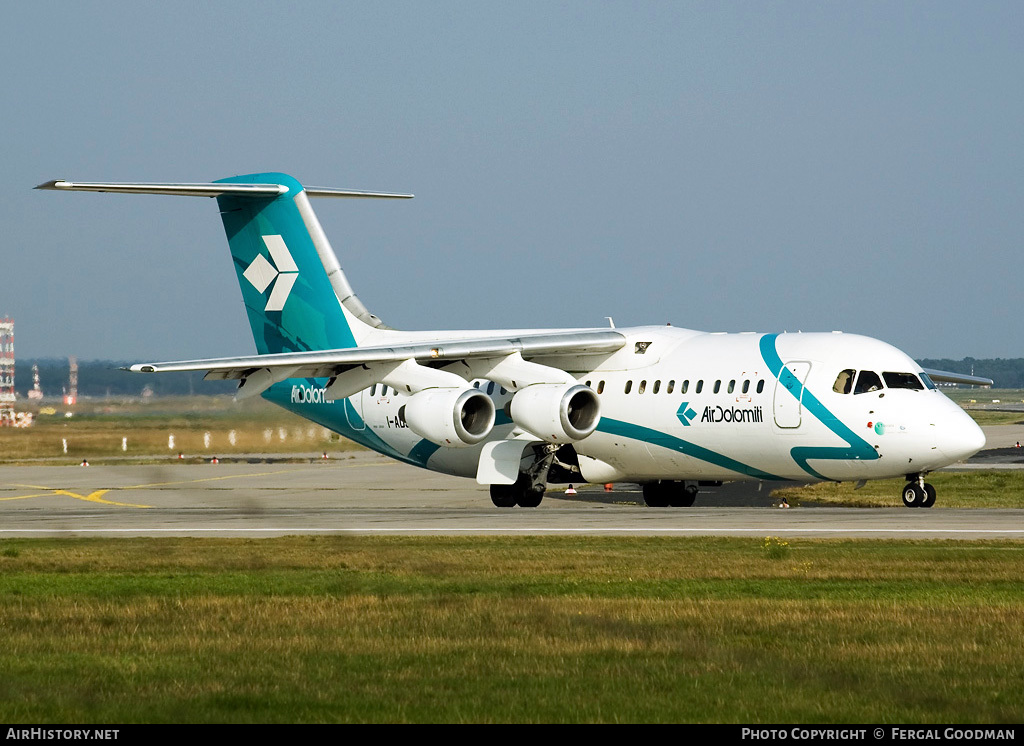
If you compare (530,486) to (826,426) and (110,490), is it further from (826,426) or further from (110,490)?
(110,490)

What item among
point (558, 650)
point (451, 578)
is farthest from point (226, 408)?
point (558, 650)

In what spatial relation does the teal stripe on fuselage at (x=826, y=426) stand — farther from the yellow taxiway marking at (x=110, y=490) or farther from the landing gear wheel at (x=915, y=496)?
the yellow taxiway marking at (x=110, y=490)

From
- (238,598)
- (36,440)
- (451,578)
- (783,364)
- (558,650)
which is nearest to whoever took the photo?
(558,650)

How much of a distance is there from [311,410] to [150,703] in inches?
1003

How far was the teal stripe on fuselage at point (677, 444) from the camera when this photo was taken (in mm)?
28625

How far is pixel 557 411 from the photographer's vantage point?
28.7m

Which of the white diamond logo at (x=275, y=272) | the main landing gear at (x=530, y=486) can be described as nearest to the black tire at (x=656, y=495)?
the main landing gear at (x=530, y=486)

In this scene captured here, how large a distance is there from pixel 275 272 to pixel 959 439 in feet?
53.5

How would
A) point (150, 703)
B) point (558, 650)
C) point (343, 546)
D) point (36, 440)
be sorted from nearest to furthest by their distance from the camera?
point (150, 703) → point (558, 650) → point (343, 546) → point (36, 440)

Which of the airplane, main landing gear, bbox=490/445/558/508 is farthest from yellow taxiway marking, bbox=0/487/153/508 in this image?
main landing gear, bbox=490/445/558/508

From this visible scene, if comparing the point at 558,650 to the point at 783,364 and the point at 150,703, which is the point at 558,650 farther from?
the point at 783,364

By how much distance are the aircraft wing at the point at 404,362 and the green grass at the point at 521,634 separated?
33.4ft

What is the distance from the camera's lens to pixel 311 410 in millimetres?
34438

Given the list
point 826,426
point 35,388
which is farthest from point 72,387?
point 826,426
